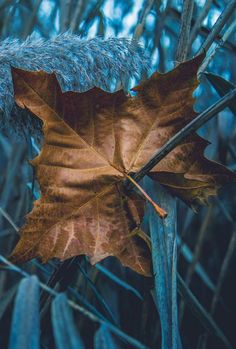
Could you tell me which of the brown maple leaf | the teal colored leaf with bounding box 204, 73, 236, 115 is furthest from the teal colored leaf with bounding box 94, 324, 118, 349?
the teal colored leaf with bounding box 204, 73, 236, 115

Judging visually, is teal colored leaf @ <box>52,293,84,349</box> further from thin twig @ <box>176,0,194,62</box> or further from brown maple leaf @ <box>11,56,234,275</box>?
thin twig @ <box>176,0,194,62</box>

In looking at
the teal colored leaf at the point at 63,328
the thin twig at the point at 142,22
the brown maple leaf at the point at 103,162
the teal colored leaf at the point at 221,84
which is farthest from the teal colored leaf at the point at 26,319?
the thin twig at the point at 142,22

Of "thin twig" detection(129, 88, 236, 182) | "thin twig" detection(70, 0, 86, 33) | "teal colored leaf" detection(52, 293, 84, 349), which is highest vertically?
"thin twig" detection(70, 0, 86, 33)

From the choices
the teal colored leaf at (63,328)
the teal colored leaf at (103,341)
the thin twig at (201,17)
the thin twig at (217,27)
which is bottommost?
the teal colored leaf at (103,341)

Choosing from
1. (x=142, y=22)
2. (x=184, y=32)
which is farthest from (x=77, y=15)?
(x=184, y=32)

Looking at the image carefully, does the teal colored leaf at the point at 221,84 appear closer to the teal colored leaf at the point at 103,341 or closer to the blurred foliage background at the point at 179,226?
the blurred foliage background at the point at 179,226

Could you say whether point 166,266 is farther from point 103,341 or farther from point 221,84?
point 221,84

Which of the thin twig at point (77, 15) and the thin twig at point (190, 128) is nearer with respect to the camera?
the thin twig at point (190, 128)
